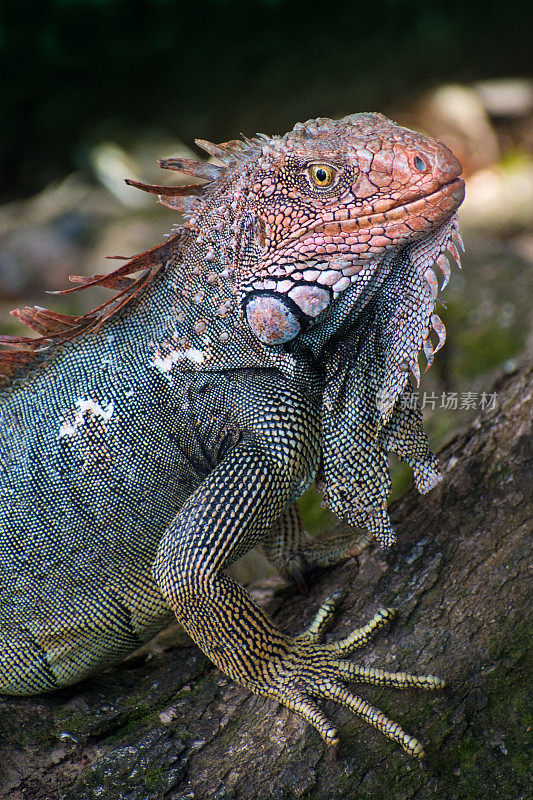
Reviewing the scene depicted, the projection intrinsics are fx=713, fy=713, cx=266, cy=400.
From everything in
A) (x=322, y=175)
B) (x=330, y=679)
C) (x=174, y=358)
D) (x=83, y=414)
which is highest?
(x=322, y=175)

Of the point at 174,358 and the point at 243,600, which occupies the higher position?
the point at 174,358

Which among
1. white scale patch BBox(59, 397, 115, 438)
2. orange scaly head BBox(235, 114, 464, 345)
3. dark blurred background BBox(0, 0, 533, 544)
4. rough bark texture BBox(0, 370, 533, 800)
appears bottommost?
rough bark texture BBox(0, 370, 533, 800)

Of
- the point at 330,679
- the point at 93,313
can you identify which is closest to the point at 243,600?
the point at 330,679

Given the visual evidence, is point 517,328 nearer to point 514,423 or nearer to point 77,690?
point 514,423

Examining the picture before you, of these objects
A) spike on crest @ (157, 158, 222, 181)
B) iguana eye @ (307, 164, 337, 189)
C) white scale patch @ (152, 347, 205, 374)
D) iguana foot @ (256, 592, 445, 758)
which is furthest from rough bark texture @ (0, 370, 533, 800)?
spike on crest @ (157, 158, 222, 181)

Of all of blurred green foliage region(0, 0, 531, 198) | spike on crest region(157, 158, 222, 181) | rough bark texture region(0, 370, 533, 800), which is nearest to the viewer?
rough bark texture region(0, 370, 533, 800)

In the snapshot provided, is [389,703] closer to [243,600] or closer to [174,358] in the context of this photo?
[243,600]

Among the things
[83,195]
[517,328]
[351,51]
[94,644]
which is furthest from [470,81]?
[94,644]

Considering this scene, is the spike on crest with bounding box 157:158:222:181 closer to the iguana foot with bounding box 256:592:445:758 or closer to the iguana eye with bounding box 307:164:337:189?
the iguana eye with bounding box 307:164:337:189
